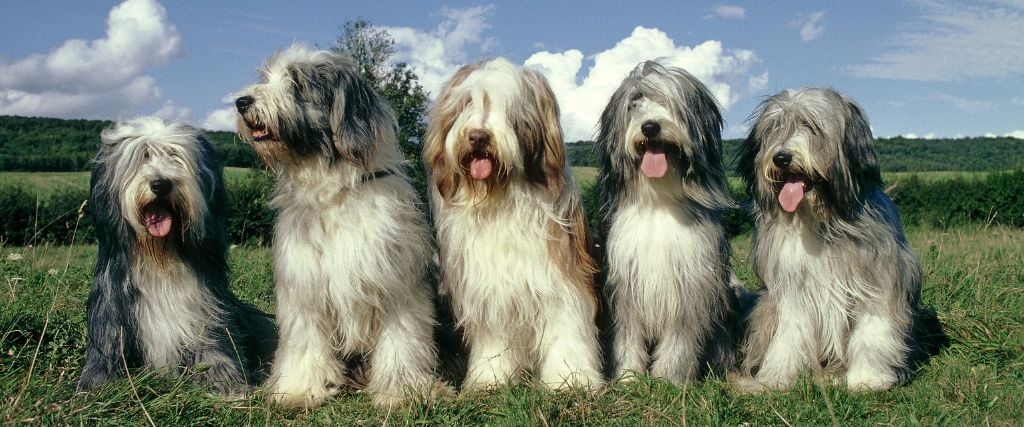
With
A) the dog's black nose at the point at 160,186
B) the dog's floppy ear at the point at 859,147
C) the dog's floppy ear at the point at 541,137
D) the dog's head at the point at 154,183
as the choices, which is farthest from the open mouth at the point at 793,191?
the dog's black nose at the point at 160,186

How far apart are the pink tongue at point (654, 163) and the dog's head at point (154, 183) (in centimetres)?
232

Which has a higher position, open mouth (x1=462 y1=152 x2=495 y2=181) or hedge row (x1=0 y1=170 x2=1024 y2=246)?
open mouth (x1=462 y1=152 x2=495 y2=181)

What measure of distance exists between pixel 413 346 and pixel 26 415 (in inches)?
70.7

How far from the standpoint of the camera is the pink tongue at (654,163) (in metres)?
3.94

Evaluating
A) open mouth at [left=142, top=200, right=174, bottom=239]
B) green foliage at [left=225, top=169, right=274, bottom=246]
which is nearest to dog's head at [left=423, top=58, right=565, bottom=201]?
open mouth at [left=142, top=200, right=174, bottom=239]

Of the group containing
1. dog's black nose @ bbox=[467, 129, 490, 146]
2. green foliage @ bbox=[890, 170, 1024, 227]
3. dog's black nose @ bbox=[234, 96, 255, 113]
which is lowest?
green foliage @ bbox=[890, 170, 1024, 227]

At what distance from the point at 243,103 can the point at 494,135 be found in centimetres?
126

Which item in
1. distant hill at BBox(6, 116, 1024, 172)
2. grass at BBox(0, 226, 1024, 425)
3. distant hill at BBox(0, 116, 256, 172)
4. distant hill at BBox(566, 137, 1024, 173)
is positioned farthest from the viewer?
distant hill at BBox(566, 137, 1024, 173)

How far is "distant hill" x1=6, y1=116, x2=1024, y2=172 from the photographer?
31172 mm

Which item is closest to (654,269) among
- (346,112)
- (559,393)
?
(559,393)

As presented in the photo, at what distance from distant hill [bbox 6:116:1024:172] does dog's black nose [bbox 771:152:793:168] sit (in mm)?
20465

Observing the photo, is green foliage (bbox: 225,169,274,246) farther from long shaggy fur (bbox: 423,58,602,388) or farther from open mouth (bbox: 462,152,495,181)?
open mouth (bbox: 462,152,495,181)

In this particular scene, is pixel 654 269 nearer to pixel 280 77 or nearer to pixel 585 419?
pixel 585 419

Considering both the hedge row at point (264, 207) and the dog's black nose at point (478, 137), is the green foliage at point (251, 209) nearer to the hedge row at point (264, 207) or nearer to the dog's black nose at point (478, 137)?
the hedge row at point (264, 207)
